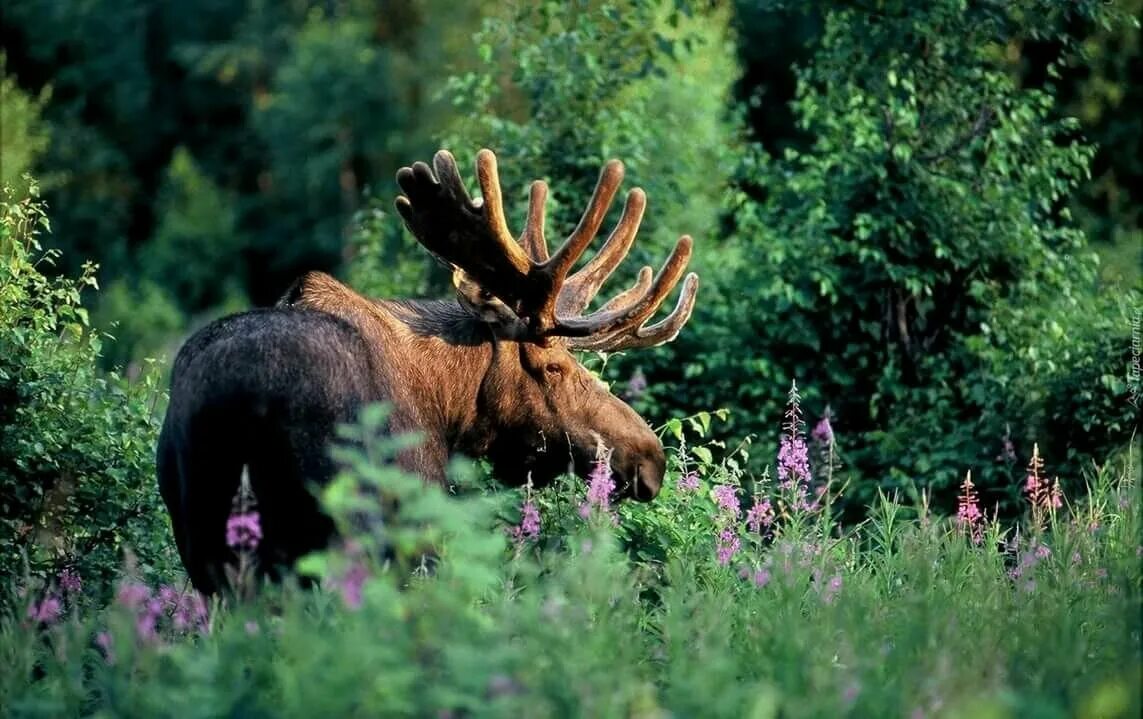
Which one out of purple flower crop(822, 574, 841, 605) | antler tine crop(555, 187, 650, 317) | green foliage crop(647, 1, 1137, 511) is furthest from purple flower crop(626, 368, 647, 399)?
purple flower crop(822, 574, 841, 605)

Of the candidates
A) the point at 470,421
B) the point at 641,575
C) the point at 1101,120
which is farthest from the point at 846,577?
the point at 1101,120

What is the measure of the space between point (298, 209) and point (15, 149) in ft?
82.0

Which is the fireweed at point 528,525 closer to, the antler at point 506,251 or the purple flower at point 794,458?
the antler at point 506,251

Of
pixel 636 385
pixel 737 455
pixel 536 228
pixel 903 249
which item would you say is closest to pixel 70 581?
pixel 536 228

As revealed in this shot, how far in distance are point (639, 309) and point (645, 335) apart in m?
0.32

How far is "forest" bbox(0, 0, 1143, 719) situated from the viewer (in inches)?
179

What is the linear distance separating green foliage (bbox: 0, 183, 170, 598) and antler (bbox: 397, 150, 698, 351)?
1.60 meters

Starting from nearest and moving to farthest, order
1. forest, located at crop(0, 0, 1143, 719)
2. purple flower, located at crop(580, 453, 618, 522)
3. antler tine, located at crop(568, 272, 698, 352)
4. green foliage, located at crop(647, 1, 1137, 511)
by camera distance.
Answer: forest, located at crop(0, 0, 1143, 719) < purple flower, located at crop(580, 453, 618, 522) < antler tine, located at crop(568, 272, 698, 352) < green foliage, located at crop(647, 1, 1137, 511)

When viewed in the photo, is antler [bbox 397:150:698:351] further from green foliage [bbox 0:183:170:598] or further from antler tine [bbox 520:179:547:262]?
green foliage [bbox 0:183:170:598]

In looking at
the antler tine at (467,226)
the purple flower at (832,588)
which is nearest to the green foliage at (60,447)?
the antler tine at (467,226)

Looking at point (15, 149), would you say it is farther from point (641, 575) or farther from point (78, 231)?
point (78, 231)

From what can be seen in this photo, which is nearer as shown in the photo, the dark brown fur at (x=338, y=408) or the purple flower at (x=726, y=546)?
the dark brown fur at (x=338, y=408)

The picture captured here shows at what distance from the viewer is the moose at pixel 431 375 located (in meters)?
5.87

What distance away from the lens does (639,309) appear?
760cm
